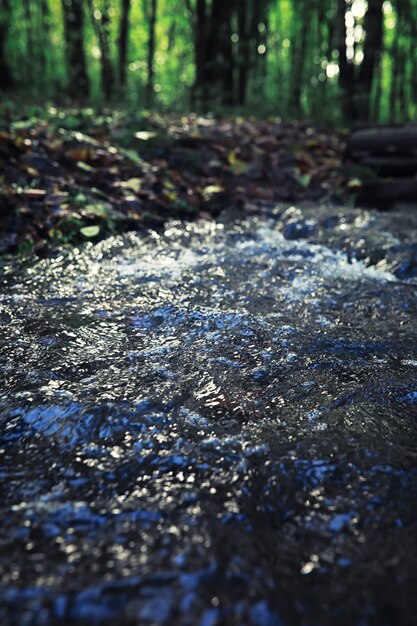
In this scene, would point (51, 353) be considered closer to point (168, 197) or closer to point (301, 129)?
point (168, 197)

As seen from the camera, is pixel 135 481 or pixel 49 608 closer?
pixel 49 608

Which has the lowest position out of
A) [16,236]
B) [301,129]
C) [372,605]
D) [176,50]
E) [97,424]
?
[372,605]

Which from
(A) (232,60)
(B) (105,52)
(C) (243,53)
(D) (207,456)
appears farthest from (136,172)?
(C) (243,53)

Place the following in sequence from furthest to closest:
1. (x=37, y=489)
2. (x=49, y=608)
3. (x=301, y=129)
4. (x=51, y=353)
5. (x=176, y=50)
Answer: (x=176, y=50) → (x=301, y=129) → (x=51, y=353) → (x=37, y=489) → (x=49, y=608)

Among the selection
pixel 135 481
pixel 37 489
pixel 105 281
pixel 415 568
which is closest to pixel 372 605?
pixel 415 568

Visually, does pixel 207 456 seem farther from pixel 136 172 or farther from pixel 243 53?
pixel 243 53

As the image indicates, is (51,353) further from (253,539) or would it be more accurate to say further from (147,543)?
(253,539)

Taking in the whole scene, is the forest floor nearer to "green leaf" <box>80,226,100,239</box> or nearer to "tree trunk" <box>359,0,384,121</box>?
"green leaf" <box>80,226,100,239</box>

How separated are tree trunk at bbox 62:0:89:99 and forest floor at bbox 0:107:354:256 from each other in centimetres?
513

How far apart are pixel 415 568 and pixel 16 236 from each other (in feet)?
11.3

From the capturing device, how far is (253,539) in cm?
116

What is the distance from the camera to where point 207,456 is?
1.44m

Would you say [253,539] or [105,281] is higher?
[105,281]

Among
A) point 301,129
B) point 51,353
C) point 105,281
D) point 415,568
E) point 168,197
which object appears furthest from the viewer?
point 301,129
